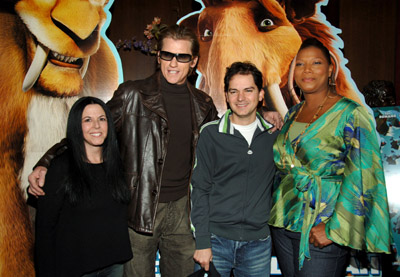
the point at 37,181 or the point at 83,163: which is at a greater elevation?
the point at 83,163

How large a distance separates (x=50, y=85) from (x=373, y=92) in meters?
3.20

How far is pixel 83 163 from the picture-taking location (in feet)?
5.73

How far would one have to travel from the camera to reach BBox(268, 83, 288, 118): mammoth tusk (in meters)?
3.02

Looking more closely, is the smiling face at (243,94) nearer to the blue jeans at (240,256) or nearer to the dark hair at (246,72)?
the dark hair at (246,72)

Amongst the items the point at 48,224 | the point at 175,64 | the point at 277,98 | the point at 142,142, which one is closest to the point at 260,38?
the point at 277,98

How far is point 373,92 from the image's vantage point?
3031 mm

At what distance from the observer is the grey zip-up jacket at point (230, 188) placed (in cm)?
184

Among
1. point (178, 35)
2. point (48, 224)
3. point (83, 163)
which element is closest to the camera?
point (48, 224)

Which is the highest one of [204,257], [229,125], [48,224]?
[229,125]

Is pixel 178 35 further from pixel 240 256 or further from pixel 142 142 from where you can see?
pixel 240 256

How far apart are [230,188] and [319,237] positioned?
0.57 meters

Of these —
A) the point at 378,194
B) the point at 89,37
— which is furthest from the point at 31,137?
the point at 378,194

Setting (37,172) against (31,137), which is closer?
(37,172)

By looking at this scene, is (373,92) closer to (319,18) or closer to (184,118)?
(319,18)
